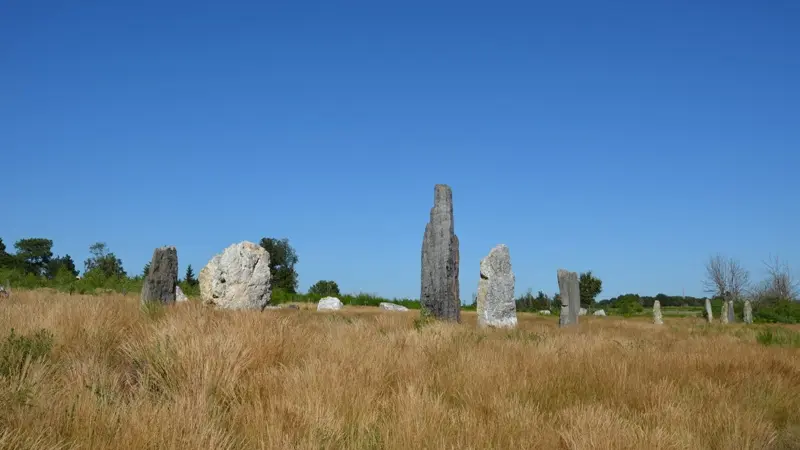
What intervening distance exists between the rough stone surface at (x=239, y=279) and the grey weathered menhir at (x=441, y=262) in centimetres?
590

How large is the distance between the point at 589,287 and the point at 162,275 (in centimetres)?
4375

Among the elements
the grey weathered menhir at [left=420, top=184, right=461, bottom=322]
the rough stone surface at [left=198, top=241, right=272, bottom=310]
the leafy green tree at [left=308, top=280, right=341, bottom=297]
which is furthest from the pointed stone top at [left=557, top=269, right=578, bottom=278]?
the leafy green tree at [left=308, top=280, right=341, bottom=297]

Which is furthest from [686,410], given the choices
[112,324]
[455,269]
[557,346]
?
[455,269]

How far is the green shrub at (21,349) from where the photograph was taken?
4.31 m

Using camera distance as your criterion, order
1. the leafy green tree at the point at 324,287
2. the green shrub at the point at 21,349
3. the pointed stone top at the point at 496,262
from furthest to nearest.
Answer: the leafy green tree at the point at 324,287 → the pointed stone top at the point at 496,262 → the green shrub at the point at 21,349

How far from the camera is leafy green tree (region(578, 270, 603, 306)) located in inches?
2030

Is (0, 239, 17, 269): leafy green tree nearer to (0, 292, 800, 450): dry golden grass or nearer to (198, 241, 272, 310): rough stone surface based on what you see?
(198, 241, 272, 310): rough stone surface

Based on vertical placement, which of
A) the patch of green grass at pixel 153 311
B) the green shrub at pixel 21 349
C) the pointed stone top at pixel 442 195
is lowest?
the green shrub at pixel 21 349

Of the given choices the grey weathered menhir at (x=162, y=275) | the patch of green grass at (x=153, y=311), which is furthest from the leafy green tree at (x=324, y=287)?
the patch of green grass at (x=153, y=311)

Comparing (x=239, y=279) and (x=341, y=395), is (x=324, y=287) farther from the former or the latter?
(x=341, y=395)

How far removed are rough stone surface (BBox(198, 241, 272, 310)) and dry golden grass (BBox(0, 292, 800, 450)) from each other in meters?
11.2

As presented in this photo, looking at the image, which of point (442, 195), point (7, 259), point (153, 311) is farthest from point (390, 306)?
point (7, 259)

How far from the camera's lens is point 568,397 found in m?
5.05

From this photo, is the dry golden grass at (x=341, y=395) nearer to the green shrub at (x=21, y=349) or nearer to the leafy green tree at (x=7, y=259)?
the green shrub at (x=21, y=349)
